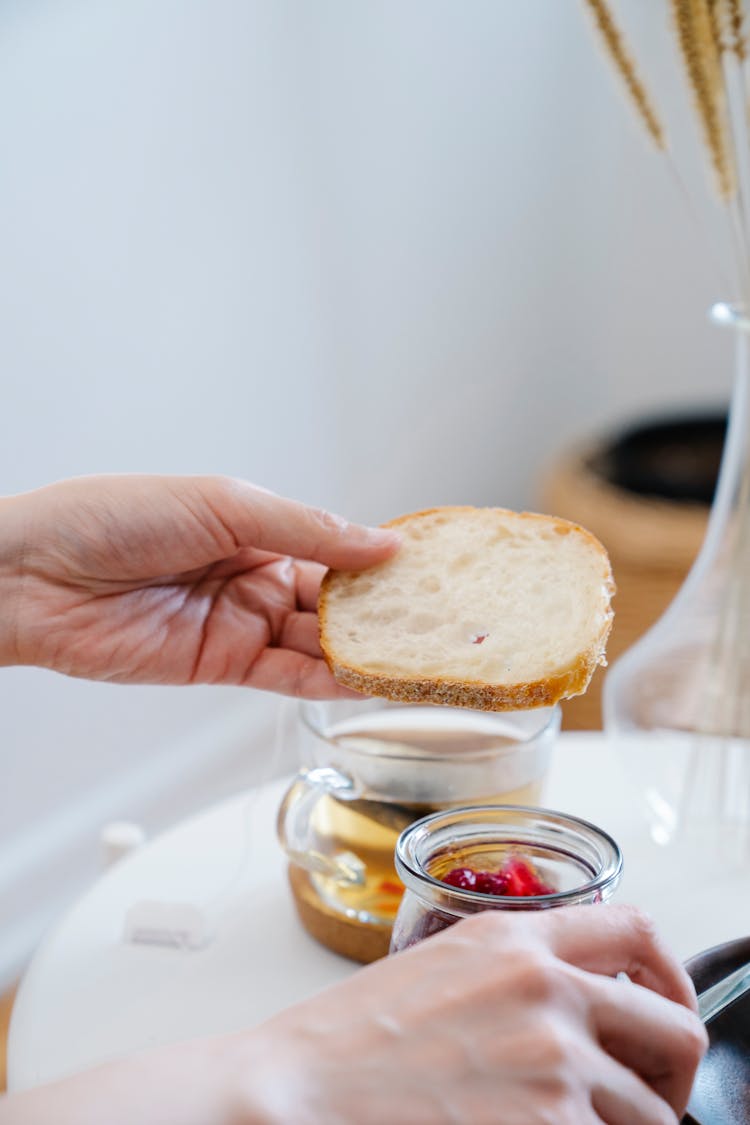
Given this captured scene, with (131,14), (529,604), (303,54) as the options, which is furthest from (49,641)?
(303,54)

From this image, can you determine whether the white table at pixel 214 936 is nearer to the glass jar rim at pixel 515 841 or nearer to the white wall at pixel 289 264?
the glass jar rim at pixel 515 841

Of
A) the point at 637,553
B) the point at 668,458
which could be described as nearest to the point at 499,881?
the point at 637,553

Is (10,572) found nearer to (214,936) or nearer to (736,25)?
(214,936)

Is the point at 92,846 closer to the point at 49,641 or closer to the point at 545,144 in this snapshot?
the point at 49,641

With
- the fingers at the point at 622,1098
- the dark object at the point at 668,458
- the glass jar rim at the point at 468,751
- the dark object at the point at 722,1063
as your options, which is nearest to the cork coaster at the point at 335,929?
the glass jar rim at the point at 468,751

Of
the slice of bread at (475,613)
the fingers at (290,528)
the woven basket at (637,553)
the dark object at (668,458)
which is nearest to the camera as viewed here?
the slice of bread at (475,613)

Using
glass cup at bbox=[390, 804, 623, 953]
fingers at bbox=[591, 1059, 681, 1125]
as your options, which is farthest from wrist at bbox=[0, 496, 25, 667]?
fingers at bbox=[591, 1059, 681, 1125]

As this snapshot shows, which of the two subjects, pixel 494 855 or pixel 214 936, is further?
pixel 214 936
